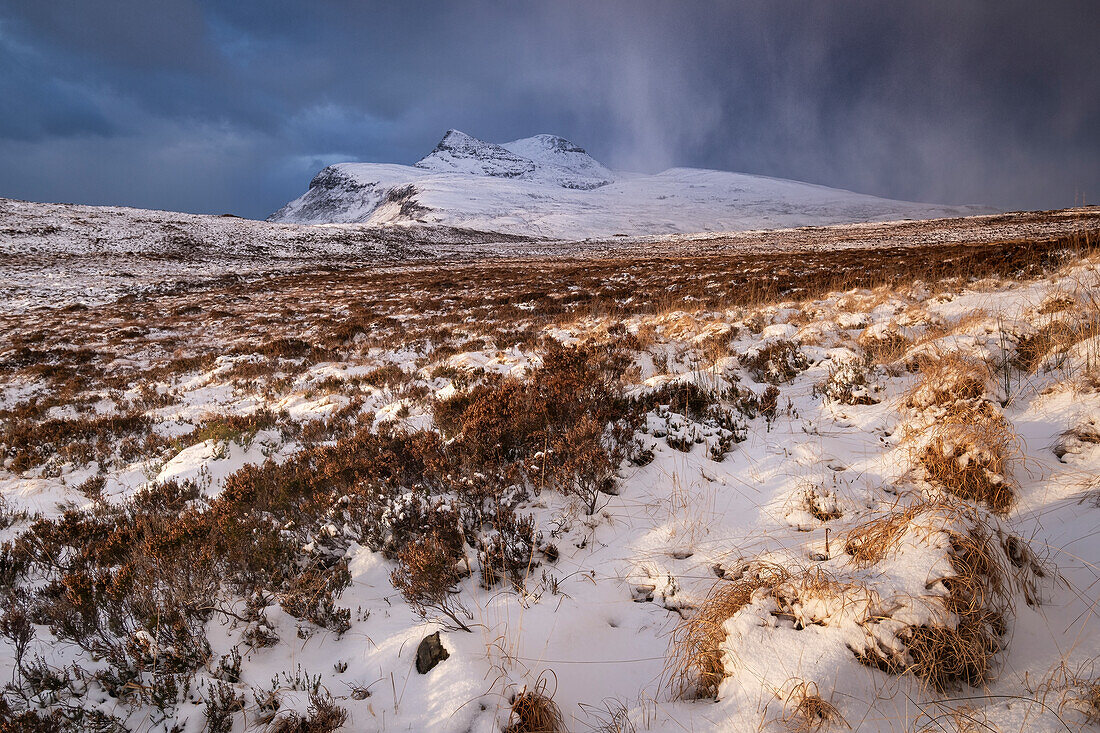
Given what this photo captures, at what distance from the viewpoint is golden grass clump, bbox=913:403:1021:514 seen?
2588mm

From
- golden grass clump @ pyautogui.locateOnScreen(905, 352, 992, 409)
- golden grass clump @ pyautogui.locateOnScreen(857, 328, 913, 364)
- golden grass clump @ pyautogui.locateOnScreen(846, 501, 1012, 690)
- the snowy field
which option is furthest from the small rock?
golden grass clump @ pyautogui.locateOnScreen(857, 328, 913, 364)

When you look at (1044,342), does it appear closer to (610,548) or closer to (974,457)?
(974,457)

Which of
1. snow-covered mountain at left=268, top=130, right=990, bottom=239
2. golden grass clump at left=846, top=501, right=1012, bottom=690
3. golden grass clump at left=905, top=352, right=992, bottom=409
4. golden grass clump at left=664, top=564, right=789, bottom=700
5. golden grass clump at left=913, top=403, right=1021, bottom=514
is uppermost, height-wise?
snow-covered mountain at left=268, top=130, right=990, bottom=239

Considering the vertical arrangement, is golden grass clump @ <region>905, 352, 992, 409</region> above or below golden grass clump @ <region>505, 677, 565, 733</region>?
above

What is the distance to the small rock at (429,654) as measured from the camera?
2.25 metres

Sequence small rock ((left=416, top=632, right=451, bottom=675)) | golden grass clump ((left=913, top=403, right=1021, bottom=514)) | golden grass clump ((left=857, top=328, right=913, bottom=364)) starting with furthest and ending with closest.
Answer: golden grass clump ((left=857, top=328, right=913, bottom=364))
golden grass clump ((left=913, top=403, right=1021, bottom=514))
small rock ((left=416, top=632, right=451, bottom=675))

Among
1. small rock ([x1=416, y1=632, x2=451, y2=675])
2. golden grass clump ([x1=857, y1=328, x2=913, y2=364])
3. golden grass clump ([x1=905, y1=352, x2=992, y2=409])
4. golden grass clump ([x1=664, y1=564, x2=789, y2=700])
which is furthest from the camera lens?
golden grass clump ([x1=857, y1=328, x2=913, y2=364])

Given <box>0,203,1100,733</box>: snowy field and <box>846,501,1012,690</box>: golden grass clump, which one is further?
<box>0,203,1100,733</box>: snowy field

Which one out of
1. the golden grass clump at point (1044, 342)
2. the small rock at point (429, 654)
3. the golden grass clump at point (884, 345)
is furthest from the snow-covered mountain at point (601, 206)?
the small rock at point (429, 654)

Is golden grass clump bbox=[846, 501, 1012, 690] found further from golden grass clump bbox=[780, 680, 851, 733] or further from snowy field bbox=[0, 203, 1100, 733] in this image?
golden grass clump bbox=[780, 680, 851, 733]

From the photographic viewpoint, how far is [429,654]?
2.30 m

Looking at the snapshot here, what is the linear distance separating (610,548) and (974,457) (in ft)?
7.75

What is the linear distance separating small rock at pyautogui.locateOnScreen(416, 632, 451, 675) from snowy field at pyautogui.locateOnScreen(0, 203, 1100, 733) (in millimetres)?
75

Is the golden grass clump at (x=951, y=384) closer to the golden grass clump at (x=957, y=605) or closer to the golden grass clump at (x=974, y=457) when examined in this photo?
the golden grass clump at (x=974, y=457)
